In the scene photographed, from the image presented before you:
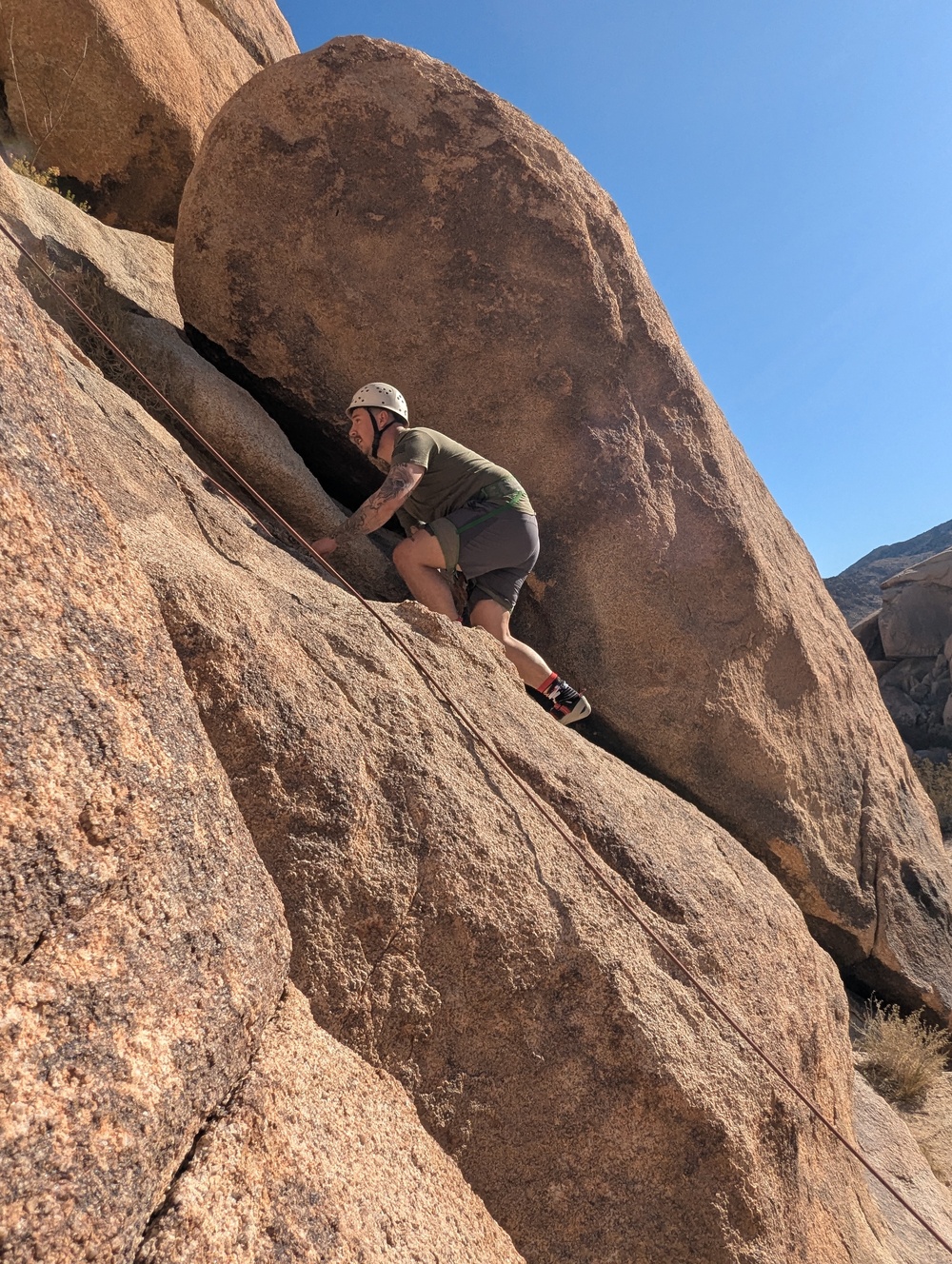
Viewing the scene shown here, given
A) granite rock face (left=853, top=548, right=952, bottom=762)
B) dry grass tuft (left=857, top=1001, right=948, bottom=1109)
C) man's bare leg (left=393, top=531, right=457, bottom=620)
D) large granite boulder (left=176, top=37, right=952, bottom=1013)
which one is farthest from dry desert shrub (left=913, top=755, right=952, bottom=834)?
man's bare leg (left=393, top=531, right=457, bottom=620)

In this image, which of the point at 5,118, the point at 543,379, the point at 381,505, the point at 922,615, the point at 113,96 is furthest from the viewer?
the point at 922,615

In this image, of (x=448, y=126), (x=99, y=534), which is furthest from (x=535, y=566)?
(x=99, y=534)

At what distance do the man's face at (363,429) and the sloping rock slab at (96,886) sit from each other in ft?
8.06

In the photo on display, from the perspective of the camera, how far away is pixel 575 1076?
2184mm

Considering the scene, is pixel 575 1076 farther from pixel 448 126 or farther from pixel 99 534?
pixel 448 126

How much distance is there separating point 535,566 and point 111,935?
12.3ft

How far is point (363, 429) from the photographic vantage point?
4285 millimetres

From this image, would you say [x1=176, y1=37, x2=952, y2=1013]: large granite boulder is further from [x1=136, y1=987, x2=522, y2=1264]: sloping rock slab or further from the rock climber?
[x1=136, y1=987, x2=522, y2=1264]: sloping rock slab

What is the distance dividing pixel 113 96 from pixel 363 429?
3.32 meters

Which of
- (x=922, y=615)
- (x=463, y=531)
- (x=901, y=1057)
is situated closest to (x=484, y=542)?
(x=463, y=531)

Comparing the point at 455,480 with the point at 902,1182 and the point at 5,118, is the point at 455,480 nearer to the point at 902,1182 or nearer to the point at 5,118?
the point at 902,1182

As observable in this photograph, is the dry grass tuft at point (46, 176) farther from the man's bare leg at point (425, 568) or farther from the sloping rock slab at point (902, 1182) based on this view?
the sloping rock slab at point (902, 1182)

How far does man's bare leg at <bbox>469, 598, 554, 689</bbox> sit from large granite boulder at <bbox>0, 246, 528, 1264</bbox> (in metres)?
2.35

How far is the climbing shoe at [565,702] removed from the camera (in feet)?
13.6
